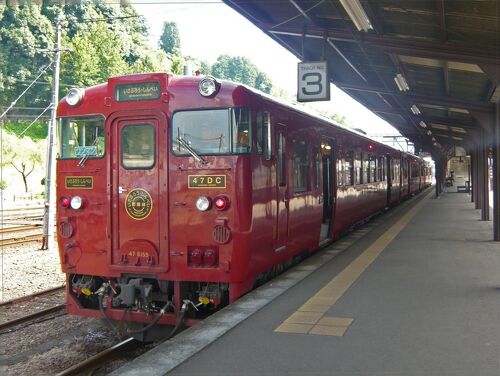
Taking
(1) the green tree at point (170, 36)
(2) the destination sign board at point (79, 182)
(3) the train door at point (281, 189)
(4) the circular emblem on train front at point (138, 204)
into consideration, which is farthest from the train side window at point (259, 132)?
(1) the green tree at point (170, 36)

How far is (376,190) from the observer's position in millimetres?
16359

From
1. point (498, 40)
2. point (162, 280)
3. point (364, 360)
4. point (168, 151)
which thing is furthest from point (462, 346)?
point (498, 40)

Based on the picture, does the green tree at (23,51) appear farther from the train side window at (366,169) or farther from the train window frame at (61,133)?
the train window frame at (61,133)

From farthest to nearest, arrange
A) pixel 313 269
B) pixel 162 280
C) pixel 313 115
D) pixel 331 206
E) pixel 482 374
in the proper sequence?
pixel 331 206 → pixel 313 115 → pixel 313 269 → pixel 162 280 → pixel 482 374

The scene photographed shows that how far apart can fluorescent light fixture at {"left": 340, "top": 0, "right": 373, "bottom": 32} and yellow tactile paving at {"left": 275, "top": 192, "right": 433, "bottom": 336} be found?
406 cm

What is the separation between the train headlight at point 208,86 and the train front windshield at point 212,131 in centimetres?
20

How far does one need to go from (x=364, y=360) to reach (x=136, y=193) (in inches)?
128

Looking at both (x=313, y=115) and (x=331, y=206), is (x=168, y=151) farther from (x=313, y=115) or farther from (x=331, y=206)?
(x=331, y=206)

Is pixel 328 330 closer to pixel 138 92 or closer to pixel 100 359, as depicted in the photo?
pixel 100 359

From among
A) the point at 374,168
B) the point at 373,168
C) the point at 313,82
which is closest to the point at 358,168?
the point at 373,168

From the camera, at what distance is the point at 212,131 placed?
5.85 meters

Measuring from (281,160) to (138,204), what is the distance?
6.86 ft

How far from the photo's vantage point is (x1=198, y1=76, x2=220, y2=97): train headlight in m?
5.77

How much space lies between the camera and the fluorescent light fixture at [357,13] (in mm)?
7961
